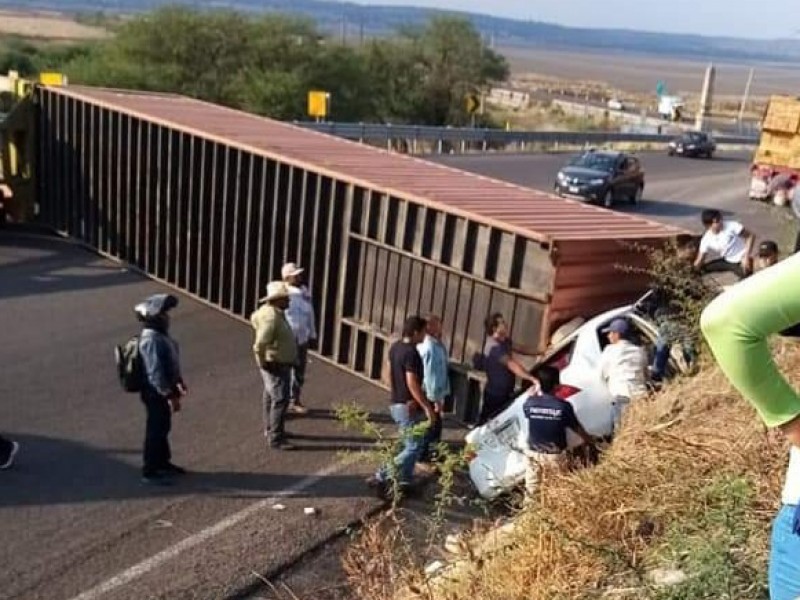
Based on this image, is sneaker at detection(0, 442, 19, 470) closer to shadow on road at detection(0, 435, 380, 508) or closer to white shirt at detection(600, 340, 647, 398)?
shadow on road at detection(0, 435, 380, 508)

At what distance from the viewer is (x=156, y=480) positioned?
812 centimetres

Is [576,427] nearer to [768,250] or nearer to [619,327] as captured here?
[619,327]

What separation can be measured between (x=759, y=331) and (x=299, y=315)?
777 centimetres

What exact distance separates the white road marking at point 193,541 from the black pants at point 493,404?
1458mm

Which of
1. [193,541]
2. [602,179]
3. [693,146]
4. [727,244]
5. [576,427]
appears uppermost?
[727,244]

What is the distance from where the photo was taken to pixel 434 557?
586cm

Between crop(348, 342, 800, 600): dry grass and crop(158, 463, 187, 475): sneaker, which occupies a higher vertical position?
crop(348, 342, 800, 600): dry grass

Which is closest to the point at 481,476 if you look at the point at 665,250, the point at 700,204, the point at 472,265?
the point at 472,265

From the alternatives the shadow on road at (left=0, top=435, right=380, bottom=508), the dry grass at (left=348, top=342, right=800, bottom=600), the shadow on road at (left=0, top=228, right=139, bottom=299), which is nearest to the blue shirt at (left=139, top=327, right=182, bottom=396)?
the shadow on road at (left=0, top=435, right=380, bottom=508)

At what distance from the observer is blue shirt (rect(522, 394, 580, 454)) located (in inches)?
270

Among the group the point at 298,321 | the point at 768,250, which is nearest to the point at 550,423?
the point at 298,321

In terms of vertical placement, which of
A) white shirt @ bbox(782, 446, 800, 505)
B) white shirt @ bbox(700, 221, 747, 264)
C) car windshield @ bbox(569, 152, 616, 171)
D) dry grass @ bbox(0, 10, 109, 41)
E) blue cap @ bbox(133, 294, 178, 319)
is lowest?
dry grass @ bbox(0, 10, 109, 41)

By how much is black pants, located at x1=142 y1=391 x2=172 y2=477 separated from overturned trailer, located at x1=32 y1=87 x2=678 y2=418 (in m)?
3.05

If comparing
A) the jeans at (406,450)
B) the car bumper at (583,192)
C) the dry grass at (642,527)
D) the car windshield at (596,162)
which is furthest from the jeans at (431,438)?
the car windshield at (596,162)
